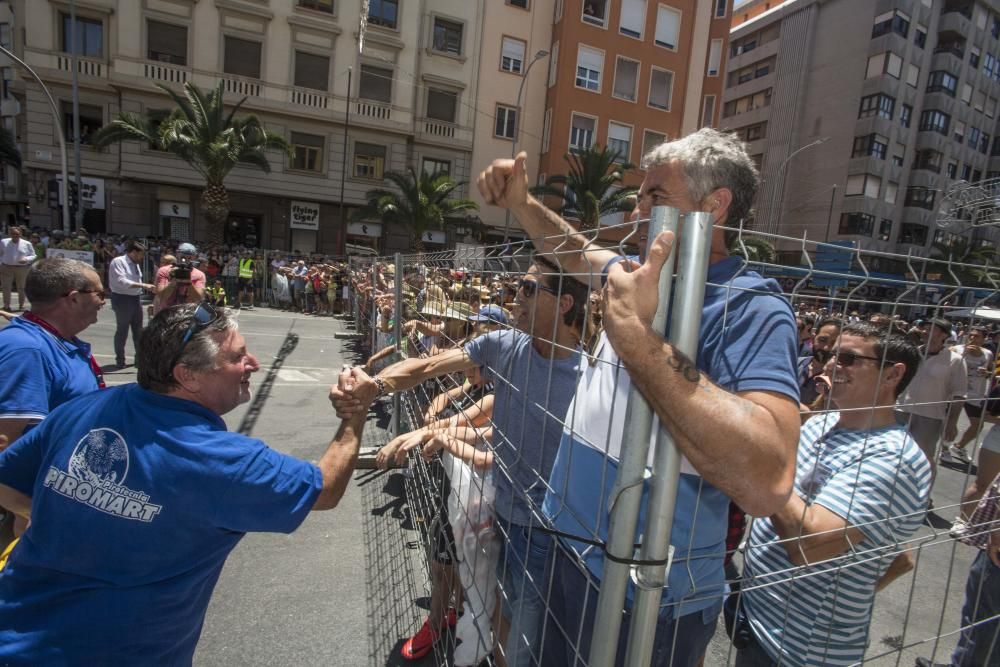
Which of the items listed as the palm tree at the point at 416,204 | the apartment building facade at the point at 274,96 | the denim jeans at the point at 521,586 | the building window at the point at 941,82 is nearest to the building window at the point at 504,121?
the apartment building facade at the point at 274,96

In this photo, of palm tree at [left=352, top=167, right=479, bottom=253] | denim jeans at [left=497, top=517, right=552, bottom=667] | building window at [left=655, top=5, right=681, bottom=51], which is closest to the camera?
denim jeans at [left=497, top=517, right=552, bottom=667]

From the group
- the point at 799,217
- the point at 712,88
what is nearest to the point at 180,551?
the point at 712,88

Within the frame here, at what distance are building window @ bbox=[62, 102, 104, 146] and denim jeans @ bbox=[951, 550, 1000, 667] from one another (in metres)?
28.6

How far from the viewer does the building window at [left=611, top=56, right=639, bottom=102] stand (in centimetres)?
2707

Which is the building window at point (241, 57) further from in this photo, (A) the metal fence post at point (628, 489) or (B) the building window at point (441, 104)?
(A) the metal fence post at point (628, 489)

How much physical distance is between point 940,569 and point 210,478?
5.10 m

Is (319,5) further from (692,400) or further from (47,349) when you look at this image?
(692,400)

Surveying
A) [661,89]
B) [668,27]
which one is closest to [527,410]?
[661,89]

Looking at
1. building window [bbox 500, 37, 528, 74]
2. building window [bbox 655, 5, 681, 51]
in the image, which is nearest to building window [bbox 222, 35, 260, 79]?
building window [bbox 500, 37, 528, 74]

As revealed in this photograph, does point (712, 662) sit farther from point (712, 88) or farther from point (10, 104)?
point (10, 104)

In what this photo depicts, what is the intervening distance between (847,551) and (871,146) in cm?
4293

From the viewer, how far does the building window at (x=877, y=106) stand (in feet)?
113

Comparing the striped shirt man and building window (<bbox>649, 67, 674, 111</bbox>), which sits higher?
building window (<bbox>649, 67, 674, 111</bbox>)

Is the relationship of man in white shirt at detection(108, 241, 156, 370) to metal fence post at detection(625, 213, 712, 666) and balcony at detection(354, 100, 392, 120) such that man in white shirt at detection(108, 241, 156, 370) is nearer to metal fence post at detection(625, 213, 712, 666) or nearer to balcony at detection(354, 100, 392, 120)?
metal fence post at detection(625, 213, 712, 666)
